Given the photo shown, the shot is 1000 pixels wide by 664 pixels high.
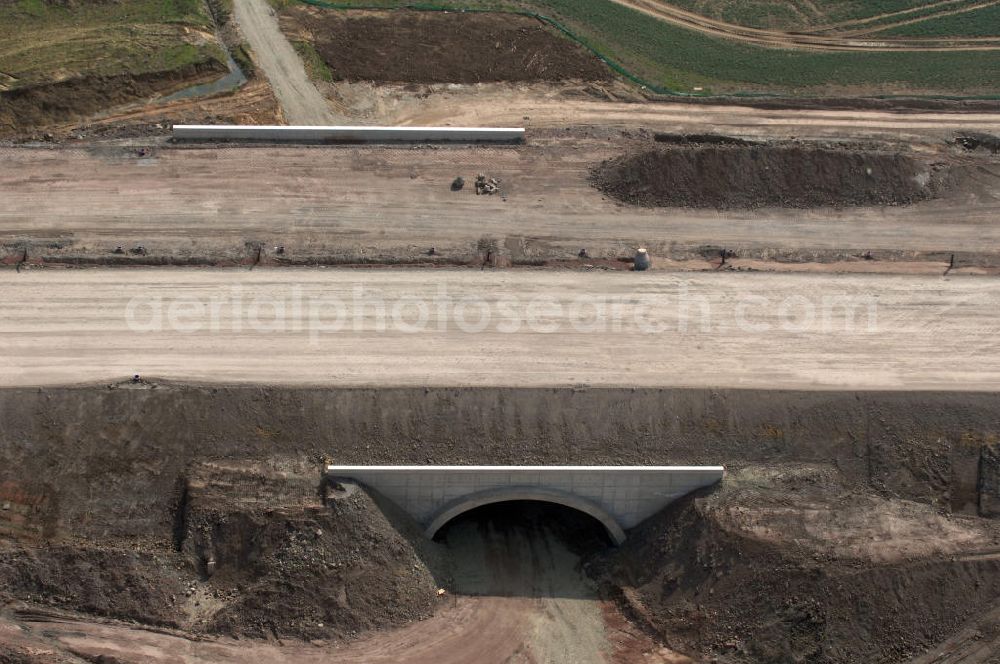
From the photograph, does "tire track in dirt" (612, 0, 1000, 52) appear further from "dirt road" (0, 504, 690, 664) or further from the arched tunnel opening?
"dirt road" (0, 504, 690, 664)

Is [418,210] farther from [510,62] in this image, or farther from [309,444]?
[510,62]

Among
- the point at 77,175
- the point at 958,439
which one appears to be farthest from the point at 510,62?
the point at 958,439

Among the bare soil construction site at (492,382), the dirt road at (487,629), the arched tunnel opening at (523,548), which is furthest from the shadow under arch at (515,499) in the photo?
the dirt road at (487,629)

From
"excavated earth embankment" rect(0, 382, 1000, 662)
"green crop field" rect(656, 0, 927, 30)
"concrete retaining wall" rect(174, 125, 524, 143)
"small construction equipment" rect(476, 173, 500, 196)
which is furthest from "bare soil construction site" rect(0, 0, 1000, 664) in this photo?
"green crop field" rect(656, 0, 927, 30)

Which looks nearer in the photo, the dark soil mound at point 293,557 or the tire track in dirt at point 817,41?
the dark soil mound at point 293,557

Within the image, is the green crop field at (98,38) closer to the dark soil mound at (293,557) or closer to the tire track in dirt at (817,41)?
the dark soil mound at (293,557)

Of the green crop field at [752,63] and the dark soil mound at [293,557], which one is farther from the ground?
the green crop field at [752,63]
